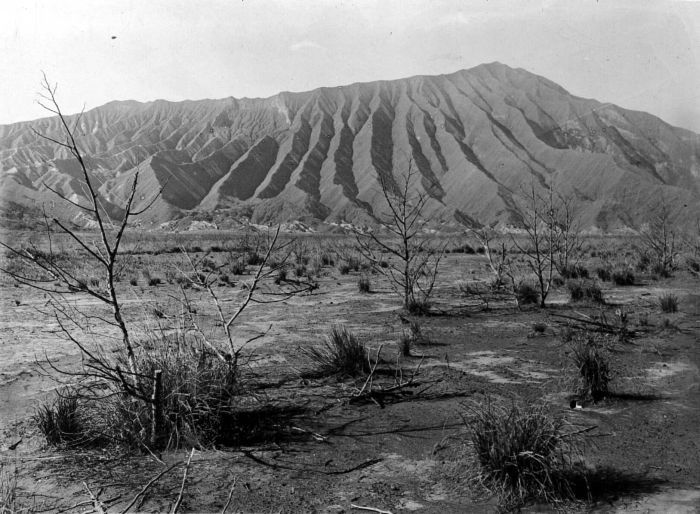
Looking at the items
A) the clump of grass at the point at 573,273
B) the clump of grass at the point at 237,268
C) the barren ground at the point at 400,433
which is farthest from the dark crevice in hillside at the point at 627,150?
the barren ground at the point at 400,433

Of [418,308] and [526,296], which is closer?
[418,308]

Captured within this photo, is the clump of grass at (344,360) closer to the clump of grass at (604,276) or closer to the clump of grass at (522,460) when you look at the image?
the clump of grass at (522,460)

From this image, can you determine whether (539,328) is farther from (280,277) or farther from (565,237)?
(565,237)

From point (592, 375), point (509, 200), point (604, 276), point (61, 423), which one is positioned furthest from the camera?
point (509, 200)

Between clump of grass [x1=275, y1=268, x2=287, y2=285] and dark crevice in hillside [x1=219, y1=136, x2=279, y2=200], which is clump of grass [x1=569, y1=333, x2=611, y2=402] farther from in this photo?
dark crevice in hillside [x1=219, y1=136, x2=279, y2=200]

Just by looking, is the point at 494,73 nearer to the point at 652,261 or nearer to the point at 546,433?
the point at 652,261

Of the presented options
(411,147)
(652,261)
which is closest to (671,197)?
(411,147)

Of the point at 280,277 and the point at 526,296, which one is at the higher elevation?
the point at 280,277

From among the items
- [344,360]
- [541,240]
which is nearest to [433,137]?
[541,240]
